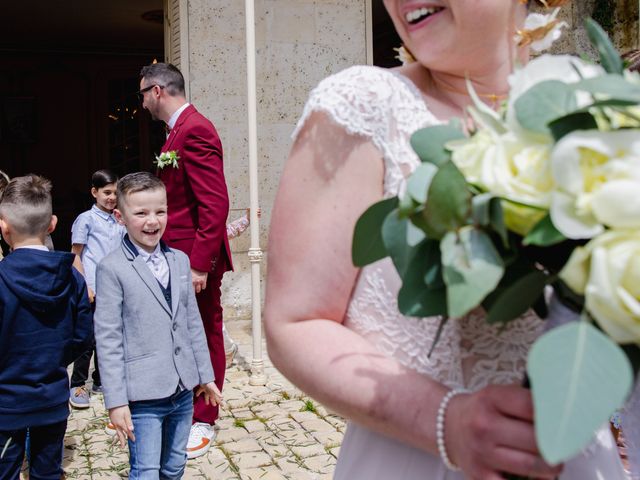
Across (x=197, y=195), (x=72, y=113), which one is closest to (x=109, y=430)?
(x=197, y=195)

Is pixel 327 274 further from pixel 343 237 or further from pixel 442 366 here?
pixel 442 366

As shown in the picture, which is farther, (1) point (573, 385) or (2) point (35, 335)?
(2) point (35, 335)

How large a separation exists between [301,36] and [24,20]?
691cm

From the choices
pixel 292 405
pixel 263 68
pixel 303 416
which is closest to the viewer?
pixel 303 416

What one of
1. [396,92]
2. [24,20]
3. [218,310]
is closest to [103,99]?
[24,20]

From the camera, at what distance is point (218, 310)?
4945mm

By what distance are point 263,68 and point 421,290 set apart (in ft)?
22.0

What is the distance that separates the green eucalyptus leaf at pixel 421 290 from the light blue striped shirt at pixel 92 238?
490 cm

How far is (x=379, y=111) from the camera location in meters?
1.29

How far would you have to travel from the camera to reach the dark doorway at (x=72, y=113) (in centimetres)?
1469

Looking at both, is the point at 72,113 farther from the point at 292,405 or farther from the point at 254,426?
the point at 254,426

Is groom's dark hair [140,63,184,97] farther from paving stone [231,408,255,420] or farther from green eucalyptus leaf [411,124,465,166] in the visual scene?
green eucalyptus leaf [411,124,465,166]

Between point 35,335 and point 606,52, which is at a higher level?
point 606,52

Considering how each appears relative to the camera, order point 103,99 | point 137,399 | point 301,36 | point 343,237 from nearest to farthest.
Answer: point 343,237 < point 137,399 < point 301,36 < point 103,99
